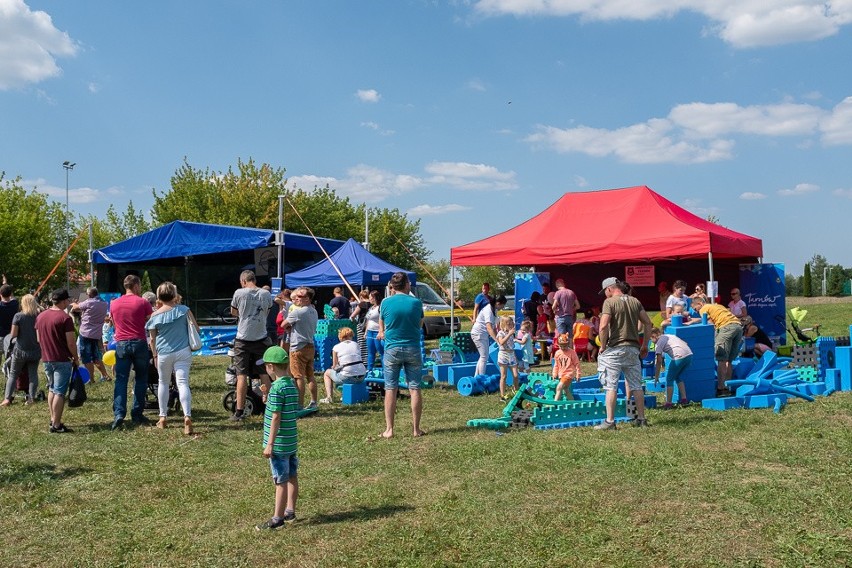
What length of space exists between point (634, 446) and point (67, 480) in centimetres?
470

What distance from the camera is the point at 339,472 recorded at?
6.22m

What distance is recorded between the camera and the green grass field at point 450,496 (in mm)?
4344

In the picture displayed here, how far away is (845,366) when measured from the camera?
10047 mm

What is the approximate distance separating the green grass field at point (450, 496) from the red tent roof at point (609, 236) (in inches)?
215

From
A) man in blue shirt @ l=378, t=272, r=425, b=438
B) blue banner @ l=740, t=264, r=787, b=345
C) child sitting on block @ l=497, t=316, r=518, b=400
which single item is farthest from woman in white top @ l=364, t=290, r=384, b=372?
blue banner @ l=740, t=264, r=787, b=345

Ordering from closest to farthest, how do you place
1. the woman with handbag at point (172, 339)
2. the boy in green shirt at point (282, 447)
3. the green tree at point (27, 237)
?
the boy in green shirt at point (282, 447)
the woman with handbag at point (172, 339)
the green tree at point (27, 237)

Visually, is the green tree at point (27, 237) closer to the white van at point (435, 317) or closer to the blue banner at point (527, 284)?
the white van at point (435, 317)

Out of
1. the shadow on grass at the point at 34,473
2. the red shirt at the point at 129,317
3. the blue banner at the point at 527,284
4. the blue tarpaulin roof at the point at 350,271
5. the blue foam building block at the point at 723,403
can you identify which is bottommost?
the shadow on grass at the point at 34,473

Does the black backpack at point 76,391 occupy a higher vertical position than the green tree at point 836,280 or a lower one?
lower

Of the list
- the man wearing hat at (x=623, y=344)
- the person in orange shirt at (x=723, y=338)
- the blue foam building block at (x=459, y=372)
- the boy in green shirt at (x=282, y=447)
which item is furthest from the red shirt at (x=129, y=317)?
the person in orange shirt at (x=723, y=338)

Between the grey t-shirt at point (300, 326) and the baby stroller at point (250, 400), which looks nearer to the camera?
the baby stroller at point (250, 400)

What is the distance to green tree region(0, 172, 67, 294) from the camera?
3925cm

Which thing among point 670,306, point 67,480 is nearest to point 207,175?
point 670,306

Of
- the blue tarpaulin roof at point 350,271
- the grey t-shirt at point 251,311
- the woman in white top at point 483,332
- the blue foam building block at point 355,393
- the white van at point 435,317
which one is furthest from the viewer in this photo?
the white van at point 435,317
